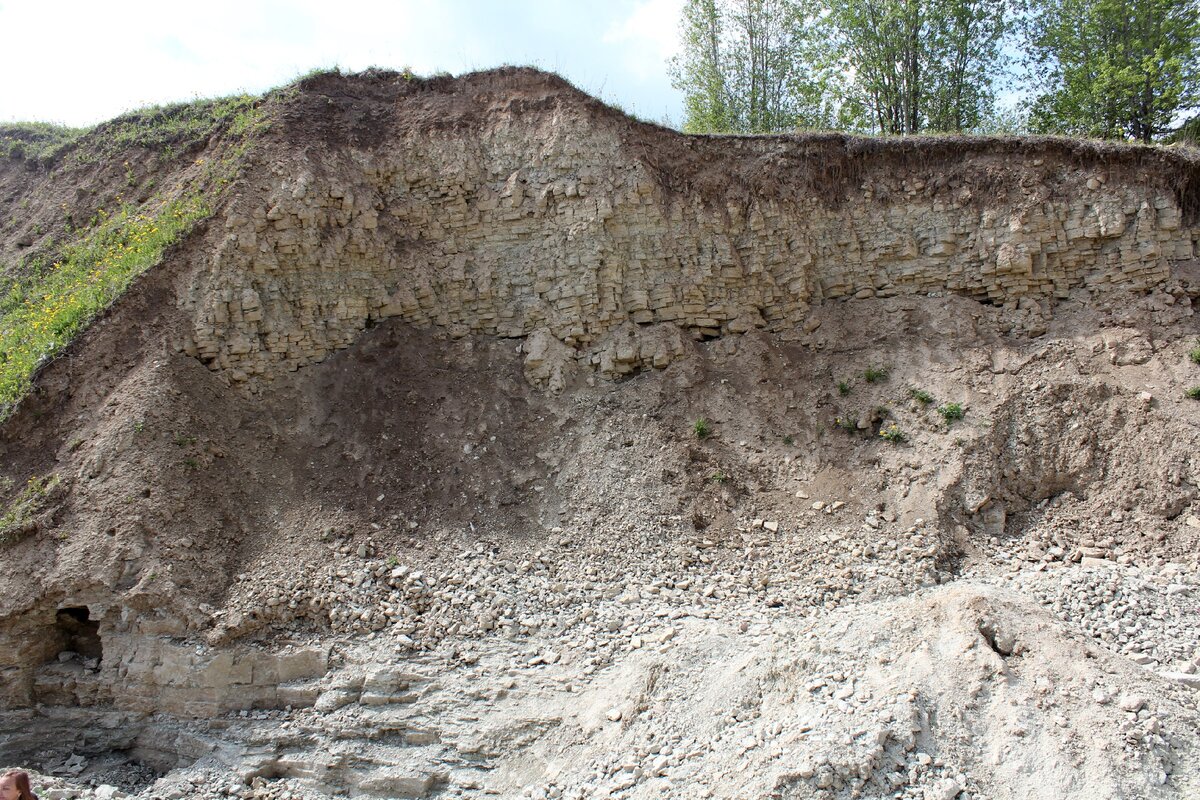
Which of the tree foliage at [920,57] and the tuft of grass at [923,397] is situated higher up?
the tree foliage at [920,57]

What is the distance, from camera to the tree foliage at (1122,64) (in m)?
17.9

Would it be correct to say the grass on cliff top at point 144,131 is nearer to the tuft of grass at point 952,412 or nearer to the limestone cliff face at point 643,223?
the limestone cliff face at point 643,223

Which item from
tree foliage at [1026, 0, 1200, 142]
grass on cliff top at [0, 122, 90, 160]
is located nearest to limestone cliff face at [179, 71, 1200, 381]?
tree foliage at [1026, 0, 1200, 142]

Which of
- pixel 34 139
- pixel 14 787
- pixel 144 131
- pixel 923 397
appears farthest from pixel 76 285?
pixel 923 397

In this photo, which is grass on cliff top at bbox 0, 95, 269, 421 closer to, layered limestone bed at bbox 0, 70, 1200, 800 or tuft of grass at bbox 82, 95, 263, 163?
tuft of grass at bbox 82, 95, 263, 163

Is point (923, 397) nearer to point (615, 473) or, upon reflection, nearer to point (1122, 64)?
point (615, 473)

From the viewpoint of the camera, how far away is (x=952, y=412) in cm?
1274

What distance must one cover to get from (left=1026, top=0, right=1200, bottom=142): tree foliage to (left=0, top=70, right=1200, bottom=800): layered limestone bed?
592 centimetres

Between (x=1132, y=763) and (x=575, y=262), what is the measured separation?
1069 centimetres

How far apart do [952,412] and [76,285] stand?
1551 cm

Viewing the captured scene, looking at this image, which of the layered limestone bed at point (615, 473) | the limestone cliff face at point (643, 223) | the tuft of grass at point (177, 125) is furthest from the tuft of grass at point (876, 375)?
the tuft of grass at point (177, 125)

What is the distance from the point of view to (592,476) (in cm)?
1273

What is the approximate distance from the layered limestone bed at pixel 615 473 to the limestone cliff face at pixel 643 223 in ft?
0.22

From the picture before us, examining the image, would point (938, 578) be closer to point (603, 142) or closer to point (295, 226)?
point (603, 142)
